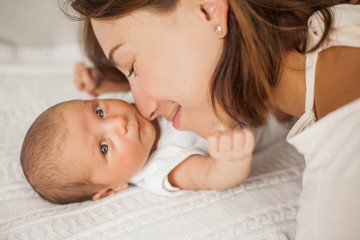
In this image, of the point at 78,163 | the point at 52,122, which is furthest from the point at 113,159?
the point at 52,122

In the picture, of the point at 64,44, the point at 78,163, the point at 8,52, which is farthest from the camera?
the point at 64,44

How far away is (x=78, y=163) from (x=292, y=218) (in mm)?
614

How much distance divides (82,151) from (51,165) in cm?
9

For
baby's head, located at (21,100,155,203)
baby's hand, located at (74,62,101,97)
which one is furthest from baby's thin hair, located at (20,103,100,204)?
baby's hand, located at (74,62,101,97)

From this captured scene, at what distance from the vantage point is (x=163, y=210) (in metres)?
0.99

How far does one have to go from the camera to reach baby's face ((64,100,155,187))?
104 cm

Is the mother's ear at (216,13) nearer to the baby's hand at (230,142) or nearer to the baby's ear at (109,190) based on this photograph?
the baby's hand at (230,142)

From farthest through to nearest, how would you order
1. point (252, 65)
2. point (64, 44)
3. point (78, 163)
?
point (64, 44), point (78, 163), point (252, 65)

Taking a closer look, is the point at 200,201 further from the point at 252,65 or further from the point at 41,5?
the point at 41,5

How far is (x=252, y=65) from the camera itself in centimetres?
92

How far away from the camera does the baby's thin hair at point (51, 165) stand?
102cm

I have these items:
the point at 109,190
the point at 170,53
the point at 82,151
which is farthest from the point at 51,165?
the point at 170,53

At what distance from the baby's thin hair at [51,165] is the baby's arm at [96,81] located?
1.50ft

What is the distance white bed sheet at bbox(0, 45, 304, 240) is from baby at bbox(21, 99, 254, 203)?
0.04m
